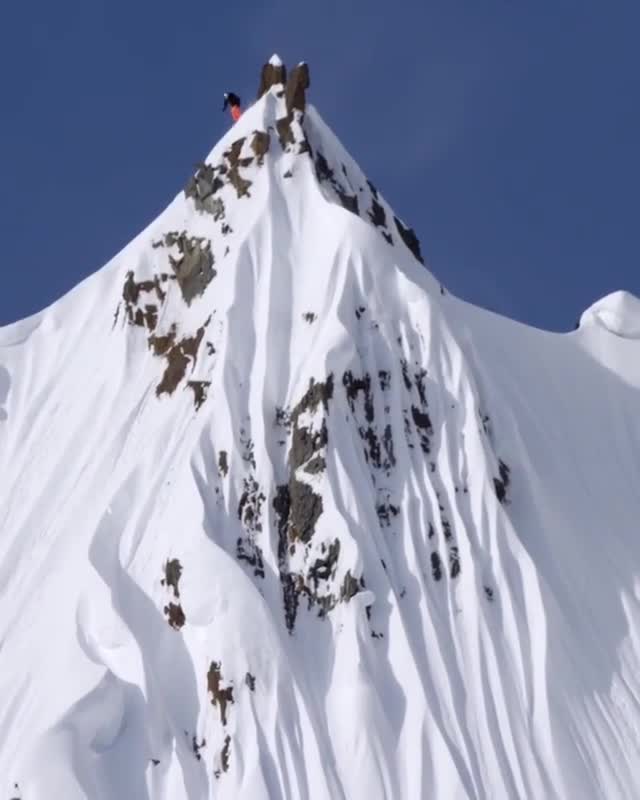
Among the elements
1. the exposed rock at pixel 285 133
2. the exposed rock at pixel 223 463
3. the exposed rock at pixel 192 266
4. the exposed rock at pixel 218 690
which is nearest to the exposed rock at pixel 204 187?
the exposed rock at pixel 192 266

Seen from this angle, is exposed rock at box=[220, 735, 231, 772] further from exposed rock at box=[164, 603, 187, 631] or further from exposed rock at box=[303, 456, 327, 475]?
exposed rock at box=[303, 456, 327, 475]

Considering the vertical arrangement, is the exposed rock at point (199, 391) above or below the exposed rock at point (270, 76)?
below

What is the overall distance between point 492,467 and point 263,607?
7.92 meters

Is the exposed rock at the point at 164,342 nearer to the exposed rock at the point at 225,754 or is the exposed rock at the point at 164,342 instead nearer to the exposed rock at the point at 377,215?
the exposed rock at the point at 377,215

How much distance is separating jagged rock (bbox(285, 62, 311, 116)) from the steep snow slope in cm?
16

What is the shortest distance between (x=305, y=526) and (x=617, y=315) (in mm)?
19389

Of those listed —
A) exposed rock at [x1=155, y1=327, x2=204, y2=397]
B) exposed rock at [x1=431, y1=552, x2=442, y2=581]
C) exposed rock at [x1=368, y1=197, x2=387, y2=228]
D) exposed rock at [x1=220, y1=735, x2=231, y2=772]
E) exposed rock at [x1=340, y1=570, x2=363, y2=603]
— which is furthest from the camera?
exposed rock at [x1=368, y1=197, x2=387, y2=228]

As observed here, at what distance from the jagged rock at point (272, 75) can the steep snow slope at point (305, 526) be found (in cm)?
86

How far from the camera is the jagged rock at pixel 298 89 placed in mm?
70250

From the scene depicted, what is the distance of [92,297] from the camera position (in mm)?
72000

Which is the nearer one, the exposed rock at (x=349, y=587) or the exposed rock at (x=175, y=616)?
the exposed rock at (x=175, y=616)

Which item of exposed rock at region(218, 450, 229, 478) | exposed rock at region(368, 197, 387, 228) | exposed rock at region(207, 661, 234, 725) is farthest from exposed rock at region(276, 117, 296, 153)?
exposed rock at region(207, 661, 234, 725)

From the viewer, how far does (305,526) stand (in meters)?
57.9

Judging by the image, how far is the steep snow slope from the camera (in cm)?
5416
